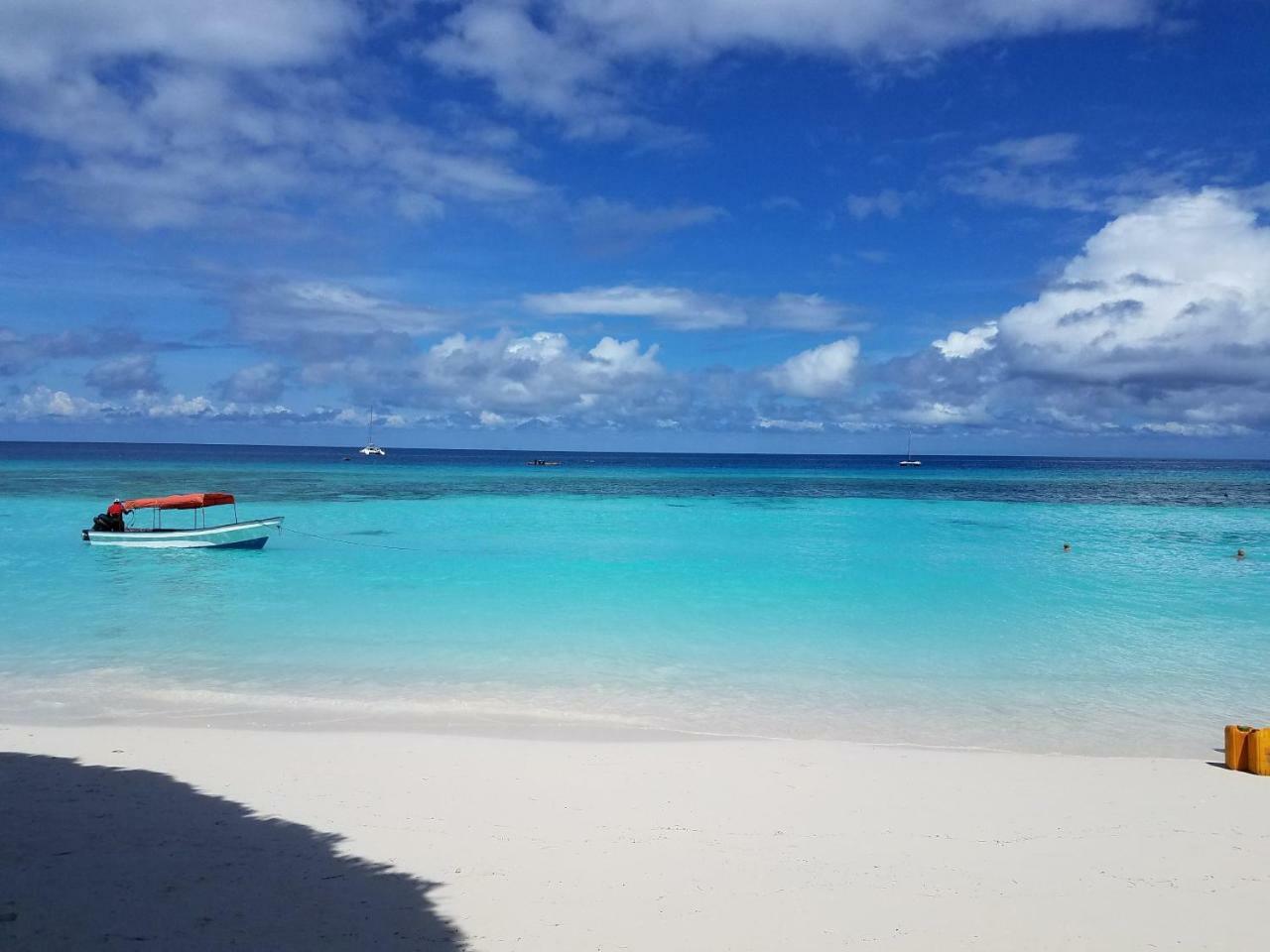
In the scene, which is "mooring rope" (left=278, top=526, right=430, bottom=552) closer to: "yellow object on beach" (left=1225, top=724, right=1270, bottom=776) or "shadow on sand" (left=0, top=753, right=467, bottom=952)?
"shadow on sand" (left=0, top=753, right=467, bottom=952)

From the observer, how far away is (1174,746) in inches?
372

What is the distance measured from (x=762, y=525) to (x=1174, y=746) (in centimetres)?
2730

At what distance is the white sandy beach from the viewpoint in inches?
203

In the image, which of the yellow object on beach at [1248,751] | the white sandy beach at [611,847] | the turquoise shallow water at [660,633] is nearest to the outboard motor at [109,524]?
the turquoise shallow water at [660,633]

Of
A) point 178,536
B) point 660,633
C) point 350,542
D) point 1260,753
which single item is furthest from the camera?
point 350,542

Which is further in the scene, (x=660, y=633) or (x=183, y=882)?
(x=660, y=633)

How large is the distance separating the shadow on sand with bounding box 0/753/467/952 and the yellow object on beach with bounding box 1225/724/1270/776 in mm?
7574

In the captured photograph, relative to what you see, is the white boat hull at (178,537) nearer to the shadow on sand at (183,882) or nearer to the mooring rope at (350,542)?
the mooring rope at (350,542)

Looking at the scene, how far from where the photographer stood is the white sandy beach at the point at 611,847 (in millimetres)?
5145

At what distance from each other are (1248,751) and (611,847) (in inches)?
248

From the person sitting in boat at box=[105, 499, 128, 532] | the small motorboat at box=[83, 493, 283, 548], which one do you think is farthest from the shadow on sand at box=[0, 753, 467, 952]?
the person sitting in boat at box=[105, 499, 128, 532]

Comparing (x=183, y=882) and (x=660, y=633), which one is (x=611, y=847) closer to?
(x=183, y=882)

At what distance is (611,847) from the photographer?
6383mm

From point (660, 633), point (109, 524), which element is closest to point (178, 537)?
point (109, 524)
